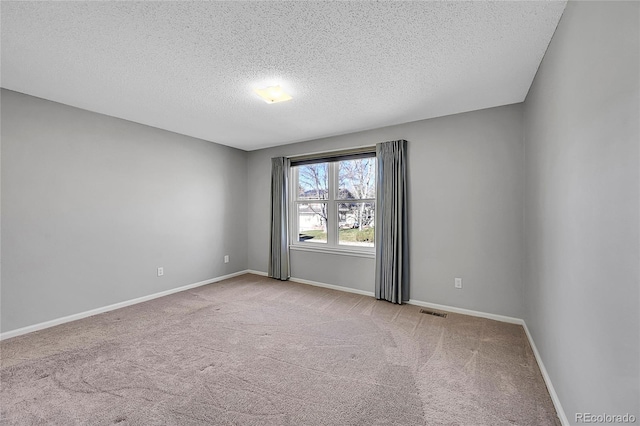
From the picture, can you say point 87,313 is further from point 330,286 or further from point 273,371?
point 330,286

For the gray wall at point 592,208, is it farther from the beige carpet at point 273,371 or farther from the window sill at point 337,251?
the window sill at point 337,251

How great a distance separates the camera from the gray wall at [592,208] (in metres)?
0.97

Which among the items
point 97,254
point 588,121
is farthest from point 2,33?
point 588,121

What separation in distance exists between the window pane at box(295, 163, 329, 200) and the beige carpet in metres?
2.05

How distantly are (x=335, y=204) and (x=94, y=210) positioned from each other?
3215mm

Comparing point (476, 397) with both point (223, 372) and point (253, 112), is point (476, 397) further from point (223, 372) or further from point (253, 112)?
point (253, 112)

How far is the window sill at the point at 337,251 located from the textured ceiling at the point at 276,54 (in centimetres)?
200

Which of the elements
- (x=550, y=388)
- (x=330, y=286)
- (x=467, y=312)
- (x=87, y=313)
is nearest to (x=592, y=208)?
(x=550, y=388)

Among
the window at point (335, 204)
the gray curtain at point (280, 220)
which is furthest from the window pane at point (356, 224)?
the gray curtain at point (280, 220)

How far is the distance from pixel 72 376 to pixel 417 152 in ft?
13.4

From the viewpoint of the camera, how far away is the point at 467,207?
10.7ft

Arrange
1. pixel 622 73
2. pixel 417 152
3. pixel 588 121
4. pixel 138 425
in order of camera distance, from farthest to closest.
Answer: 1. pixel 417 152
2. pixel 138 425
3. pixel 588 121
4. pixel 622 73

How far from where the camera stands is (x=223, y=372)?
82.4 inches

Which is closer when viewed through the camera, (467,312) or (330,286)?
(467,312)
